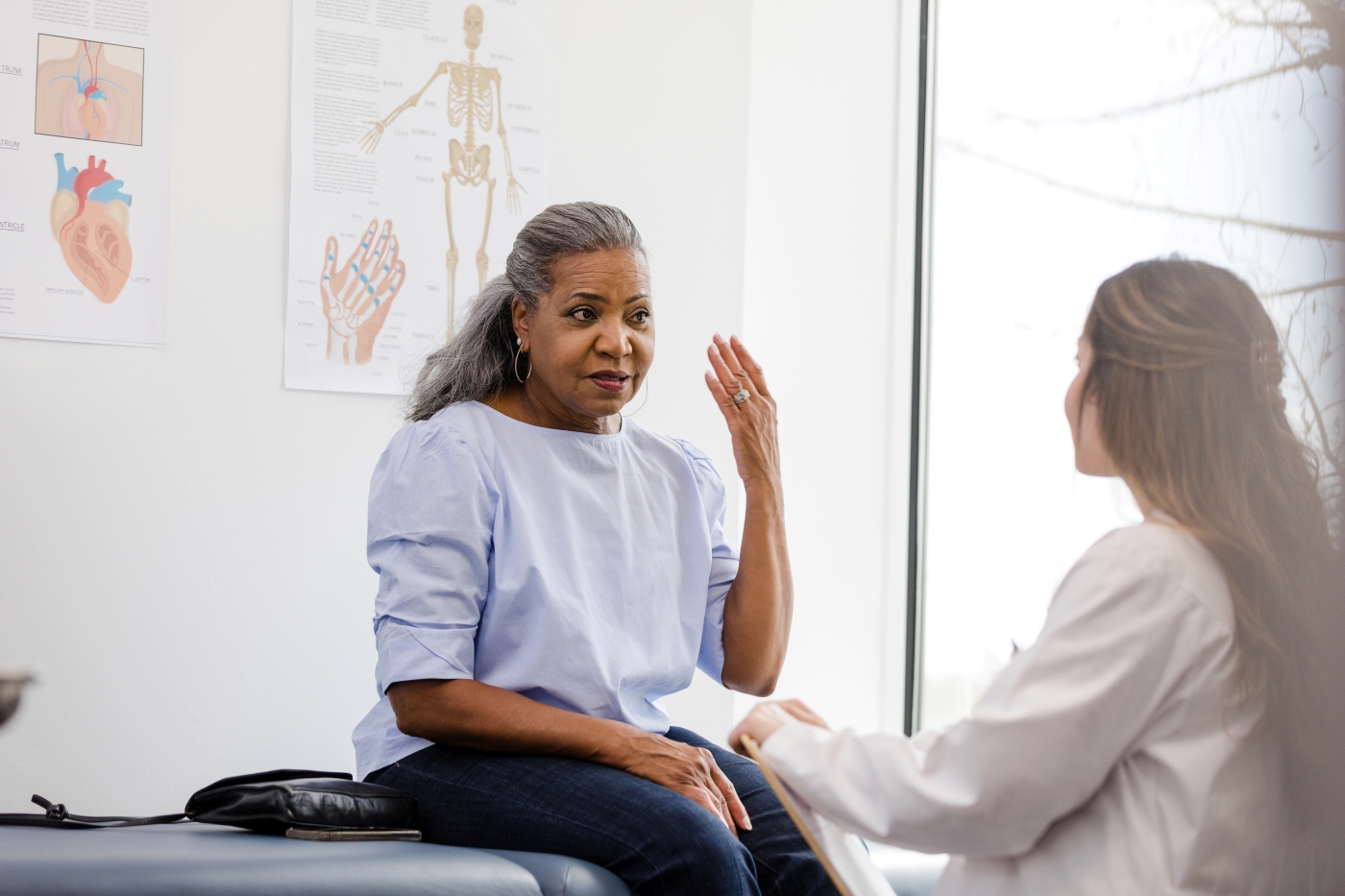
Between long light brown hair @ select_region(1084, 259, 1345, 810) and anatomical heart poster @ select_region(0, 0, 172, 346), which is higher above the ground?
anatomical heart poster @ select_region(0, 0, 172, 346)

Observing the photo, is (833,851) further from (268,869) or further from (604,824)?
(268,869)

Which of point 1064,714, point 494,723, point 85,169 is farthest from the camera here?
point 85,169

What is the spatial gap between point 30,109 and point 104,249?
28 cm

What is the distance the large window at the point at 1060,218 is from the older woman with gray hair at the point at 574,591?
98cm

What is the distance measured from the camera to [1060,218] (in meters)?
2.85

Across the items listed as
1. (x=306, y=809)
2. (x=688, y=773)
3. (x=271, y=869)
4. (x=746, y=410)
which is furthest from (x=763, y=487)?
(x=271, y=869)

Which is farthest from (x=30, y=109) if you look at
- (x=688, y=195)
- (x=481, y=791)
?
(x=481, y=791)

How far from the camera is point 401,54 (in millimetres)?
2518

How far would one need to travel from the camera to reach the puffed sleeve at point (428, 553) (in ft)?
5.63

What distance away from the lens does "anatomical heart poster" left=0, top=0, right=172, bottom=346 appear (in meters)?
2.22

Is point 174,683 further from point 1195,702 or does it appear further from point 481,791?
point 1195,702

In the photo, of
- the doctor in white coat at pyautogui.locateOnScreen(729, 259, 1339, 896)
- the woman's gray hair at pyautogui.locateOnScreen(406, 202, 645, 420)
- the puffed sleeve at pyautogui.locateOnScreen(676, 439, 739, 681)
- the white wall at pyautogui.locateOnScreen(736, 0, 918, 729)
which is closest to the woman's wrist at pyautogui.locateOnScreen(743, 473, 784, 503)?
the puffed sleeve at pyautogui.locateOnScreen(676, 439, 739, 681)

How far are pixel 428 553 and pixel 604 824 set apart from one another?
474 mm

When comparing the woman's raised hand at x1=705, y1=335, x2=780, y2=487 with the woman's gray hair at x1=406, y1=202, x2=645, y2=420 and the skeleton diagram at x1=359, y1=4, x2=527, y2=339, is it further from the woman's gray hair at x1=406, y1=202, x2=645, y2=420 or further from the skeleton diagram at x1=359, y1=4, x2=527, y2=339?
the skeleton diagram at x1=359, y1=4, x2=527, y2=339
